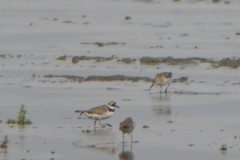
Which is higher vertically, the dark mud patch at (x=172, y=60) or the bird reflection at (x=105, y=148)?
the dark mud patch at (x=172, y=60)

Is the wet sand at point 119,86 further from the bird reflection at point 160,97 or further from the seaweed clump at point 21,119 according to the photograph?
the seaweed clump at point 21,119

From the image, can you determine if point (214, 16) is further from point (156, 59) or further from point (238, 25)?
point (156, 59)

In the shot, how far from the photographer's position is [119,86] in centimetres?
1806

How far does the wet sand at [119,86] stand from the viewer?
11.0 m

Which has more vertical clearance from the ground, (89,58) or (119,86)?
(89,58)

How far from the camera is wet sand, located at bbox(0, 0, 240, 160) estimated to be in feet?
36.2

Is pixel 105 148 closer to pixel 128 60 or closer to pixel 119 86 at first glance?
pixel 119 86

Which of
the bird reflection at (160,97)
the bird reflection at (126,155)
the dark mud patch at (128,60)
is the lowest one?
the bird reflection at (126,155)

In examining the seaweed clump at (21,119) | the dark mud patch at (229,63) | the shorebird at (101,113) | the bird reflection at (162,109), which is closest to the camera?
the seaweed clump at (21,119)

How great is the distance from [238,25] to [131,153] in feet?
77.3

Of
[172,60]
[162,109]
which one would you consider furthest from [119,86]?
[172,60]

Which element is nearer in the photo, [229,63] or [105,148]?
[105,148]

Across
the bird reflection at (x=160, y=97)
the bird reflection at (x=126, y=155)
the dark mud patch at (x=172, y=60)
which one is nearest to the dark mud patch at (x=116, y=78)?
the bird reflection at (x=160, y=97)

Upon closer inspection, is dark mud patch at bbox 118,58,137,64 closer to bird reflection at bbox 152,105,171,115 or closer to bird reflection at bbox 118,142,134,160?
bird reflection at bbox 152,105,171,115
